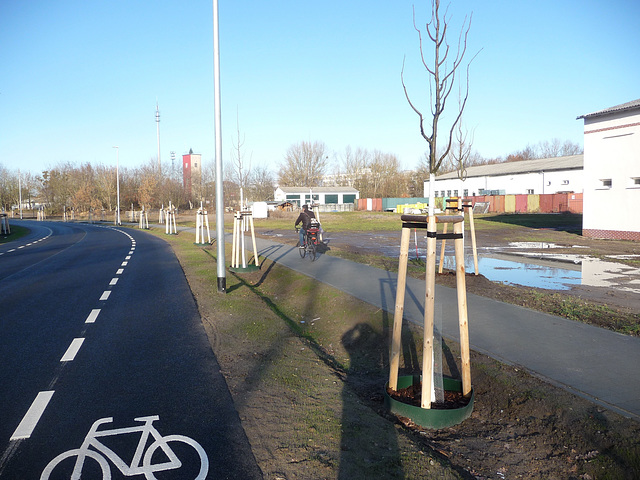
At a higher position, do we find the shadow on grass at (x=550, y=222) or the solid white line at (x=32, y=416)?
the shadow on grass at (x=550, y=222)

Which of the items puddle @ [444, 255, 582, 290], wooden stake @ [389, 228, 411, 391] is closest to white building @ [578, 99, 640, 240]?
puddle @ [444, 255, 582, 290]

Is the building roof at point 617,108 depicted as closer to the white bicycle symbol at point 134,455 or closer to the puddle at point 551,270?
the puddle at point 551,270

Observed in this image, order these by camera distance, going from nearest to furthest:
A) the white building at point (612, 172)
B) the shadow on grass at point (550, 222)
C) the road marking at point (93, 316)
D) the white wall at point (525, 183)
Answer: the road marking at point (93, 316), the white building at point (612, 172), the shadow on grass at point (550, 222), the white wall at point (525, 183)

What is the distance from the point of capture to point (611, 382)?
488 cm

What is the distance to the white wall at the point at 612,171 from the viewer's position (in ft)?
73.2

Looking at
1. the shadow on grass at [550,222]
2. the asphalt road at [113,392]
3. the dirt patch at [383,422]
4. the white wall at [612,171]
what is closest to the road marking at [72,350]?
the asphalt road at [113,392]

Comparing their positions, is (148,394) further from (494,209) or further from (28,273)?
(494,209)

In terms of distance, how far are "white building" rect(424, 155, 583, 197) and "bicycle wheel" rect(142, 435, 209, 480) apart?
174 ft

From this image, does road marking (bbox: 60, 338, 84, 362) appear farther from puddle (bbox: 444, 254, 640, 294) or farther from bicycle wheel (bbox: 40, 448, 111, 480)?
puddle (bbox: 444, 254, 640, 294)

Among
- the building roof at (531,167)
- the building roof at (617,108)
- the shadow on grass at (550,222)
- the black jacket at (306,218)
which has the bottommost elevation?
the shadow on grass at (550,222)

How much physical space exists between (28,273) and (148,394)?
11.3 m

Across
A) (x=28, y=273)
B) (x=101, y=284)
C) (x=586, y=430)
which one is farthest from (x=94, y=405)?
(x=28, y=273)

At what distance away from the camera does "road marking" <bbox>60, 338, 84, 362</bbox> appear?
20.4 feet

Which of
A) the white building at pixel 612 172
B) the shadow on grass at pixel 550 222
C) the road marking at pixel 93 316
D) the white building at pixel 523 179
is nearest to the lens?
the road marking at pixel 93 316
